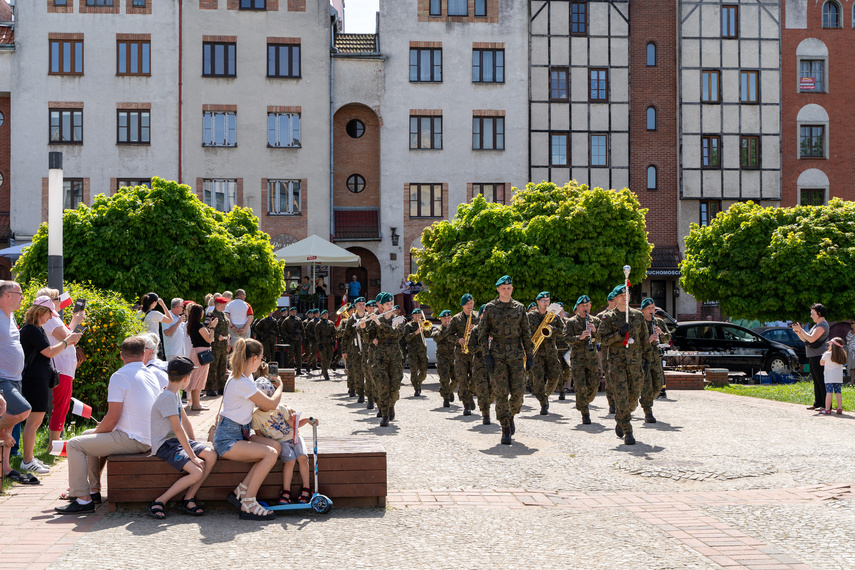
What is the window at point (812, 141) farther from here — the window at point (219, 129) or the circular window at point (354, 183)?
the window at point (219, 129)

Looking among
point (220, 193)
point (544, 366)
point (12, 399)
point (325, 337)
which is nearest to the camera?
point (12, 399)

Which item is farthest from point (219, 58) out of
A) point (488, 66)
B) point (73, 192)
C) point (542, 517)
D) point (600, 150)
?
point (542, 517)

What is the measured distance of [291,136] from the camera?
121 ft

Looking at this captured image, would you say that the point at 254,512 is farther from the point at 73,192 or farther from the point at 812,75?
the point at 812,75

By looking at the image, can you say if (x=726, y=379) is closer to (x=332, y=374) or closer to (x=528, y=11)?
(x=332, y=374)

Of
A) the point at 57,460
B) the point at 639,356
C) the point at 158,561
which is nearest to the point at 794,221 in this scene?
the point at 639,356

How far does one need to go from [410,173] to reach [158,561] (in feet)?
106

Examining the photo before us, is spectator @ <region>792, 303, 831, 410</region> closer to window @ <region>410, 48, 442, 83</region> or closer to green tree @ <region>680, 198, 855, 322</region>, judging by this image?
green tree @ <region>680, 198, 855, 322</region>

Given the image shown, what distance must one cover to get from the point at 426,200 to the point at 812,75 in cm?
1782

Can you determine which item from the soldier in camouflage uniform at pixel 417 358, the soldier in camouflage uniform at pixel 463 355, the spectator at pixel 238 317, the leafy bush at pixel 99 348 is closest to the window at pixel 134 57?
the spectator at pixel 238 317

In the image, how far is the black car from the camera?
23688 mm

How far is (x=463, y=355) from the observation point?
1512 centimetres

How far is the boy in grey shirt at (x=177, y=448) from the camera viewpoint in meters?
7.06

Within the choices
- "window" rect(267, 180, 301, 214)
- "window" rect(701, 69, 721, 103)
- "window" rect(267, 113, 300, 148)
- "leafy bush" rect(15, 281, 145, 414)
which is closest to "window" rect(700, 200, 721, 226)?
"window" rect(701, 69, 721, 103)
